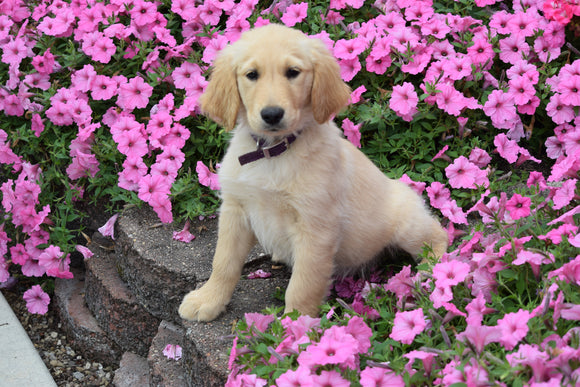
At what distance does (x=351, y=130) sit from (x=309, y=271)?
121 centimetres

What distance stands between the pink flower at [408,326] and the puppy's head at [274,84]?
35.2 inches

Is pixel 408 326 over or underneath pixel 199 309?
over

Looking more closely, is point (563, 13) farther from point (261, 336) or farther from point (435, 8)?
point (261, 336)

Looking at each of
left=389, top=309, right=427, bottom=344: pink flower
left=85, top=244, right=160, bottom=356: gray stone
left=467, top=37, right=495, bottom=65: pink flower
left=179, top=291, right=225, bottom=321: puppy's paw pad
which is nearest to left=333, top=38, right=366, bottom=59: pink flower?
left=467, top=37, right=495, bottom=65: pink flower

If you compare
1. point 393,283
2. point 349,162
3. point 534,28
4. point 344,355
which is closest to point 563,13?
point 534,28

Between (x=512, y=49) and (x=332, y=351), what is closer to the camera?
(x=332, y=351)

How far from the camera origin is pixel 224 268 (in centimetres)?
328

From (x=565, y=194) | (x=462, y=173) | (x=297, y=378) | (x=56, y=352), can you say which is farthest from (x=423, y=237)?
(x=56, y=352)

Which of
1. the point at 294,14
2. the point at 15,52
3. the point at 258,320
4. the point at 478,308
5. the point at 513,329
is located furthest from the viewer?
the point at 15,52

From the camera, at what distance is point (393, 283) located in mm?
2941

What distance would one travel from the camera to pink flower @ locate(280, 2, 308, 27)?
4461 millimetres

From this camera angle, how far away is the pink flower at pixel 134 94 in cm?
426

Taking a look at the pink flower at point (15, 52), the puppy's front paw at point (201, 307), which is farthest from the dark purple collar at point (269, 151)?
the pink flower at point (15, 52)

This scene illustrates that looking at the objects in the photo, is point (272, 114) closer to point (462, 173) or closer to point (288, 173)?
point (288, 173)
